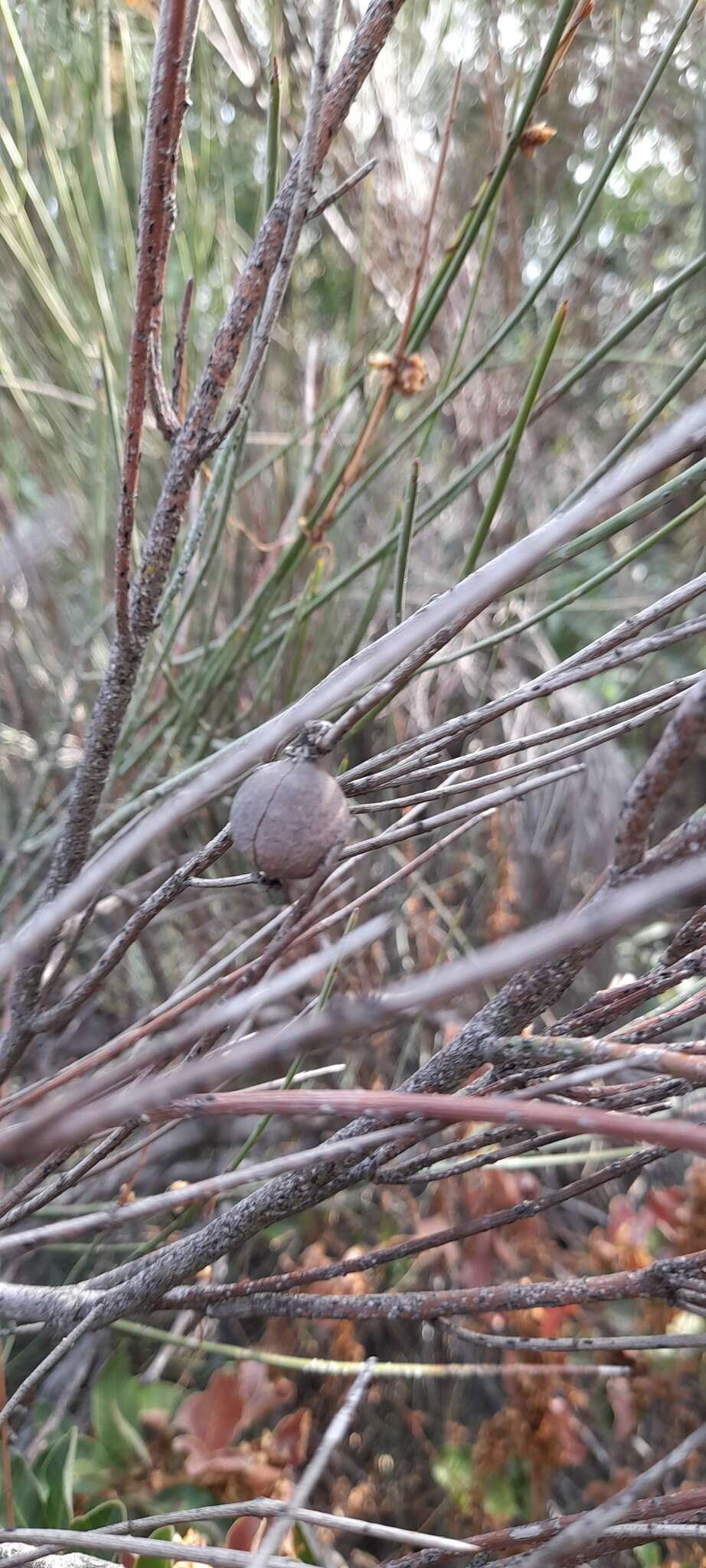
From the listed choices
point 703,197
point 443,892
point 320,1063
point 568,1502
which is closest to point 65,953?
point 320,1063

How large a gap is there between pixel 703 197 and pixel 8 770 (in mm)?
1324

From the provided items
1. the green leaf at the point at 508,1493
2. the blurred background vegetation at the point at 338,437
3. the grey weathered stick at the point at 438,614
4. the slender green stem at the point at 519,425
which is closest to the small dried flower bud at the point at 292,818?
the grey weathered stick at the point at 438,614

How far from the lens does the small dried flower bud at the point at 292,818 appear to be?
297 millimetres

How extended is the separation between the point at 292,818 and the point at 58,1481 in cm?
56

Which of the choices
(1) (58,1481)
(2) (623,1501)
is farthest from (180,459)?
(1) (58,1481)

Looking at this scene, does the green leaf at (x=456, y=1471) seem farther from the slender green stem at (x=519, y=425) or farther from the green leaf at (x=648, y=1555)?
the slender green stem at (x=519, y=425)

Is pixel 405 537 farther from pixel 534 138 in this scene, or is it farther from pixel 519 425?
pixel 534 138

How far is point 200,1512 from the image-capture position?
38cm

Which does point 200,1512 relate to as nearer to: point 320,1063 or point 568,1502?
point 320,1063

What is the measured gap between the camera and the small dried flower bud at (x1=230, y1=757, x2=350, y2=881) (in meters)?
0.30

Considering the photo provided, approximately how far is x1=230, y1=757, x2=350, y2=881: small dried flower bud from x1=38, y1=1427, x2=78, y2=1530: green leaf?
1.60 feet

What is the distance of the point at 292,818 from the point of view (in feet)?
0.98

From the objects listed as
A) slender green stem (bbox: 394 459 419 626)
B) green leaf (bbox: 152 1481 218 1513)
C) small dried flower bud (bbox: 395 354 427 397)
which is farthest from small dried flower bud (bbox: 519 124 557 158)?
green leaf (bbox: 152 1481 218 1513)

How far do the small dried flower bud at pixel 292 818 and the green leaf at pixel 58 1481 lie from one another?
1.60 ft
